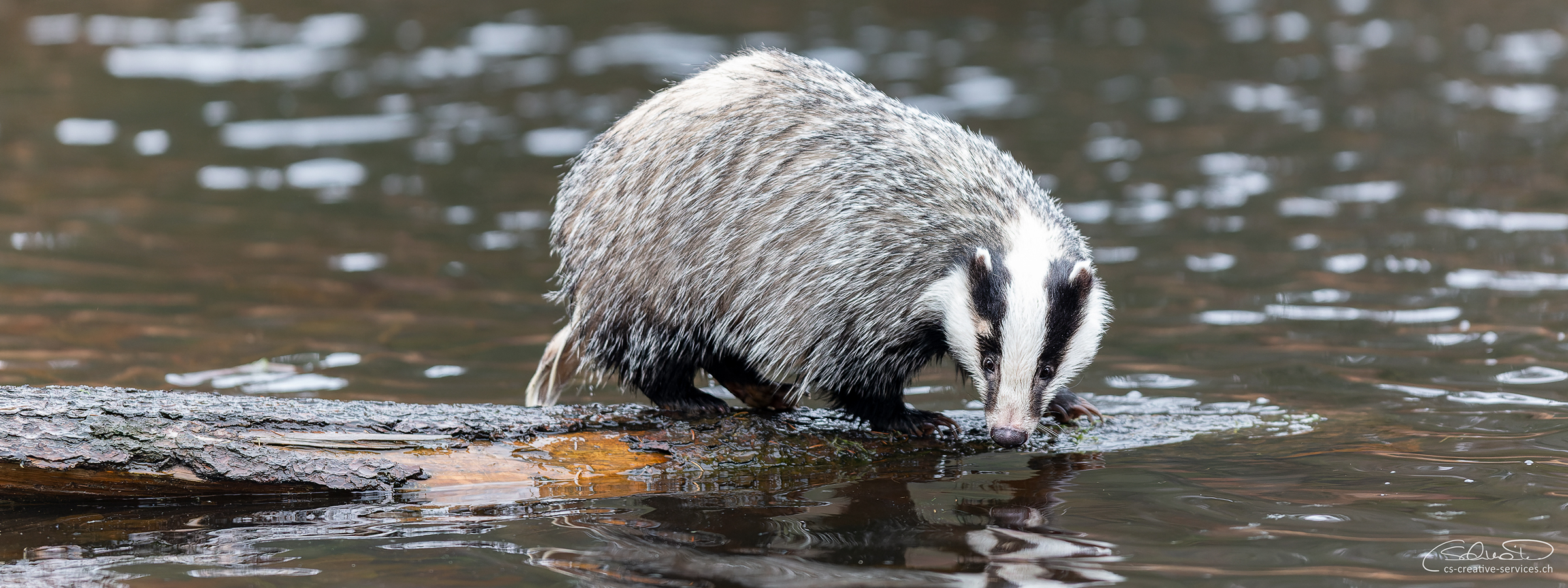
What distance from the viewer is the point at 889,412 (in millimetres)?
6969

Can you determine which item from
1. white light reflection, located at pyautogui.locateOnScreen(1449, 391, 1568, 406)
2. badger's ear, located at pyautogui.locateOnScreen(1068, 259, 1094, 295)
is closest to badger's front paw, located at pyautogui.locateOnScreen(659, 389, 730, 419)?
badger's ear, located at pyautogui.locateOnScreen(1068, 259, 1094, 295)

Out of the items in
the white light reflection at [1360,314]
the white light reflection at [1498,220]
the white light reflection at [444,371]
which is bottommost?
the white light reflection at [444,371]

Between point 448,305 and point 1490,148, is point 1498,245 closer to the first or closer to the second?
point 1490,148

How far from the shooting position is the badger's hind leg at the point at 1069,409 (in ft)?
23.6

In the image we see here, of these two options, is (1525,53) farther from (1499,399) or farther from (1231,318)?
Answer: (1499,399)

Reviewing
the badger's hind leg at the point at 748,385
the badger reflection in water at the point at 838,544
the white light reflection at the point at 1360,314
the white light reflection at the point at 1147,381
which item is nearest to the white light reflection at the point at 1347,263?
the white light reflection at the point at 1360,314

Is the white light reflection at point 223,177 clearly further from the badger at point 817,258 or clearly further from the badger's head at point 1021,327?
the badger's head at point 1021,327

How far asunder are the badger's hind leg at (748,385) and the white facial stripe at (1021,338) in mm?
1513

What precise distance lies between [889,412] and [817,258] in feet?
2.87

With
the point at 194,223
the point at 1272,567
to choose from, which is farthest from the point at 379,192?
the point at 1272,567

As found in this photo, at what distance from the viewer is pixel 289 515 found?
612cm

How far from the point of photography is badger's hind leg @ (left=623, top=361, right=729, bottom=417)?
23.4 ft

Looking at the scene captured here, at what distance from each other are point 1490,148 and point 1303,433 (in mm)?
9191

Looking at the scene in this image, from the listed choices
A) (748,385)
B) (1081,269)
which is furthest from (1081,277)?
(748,385)
